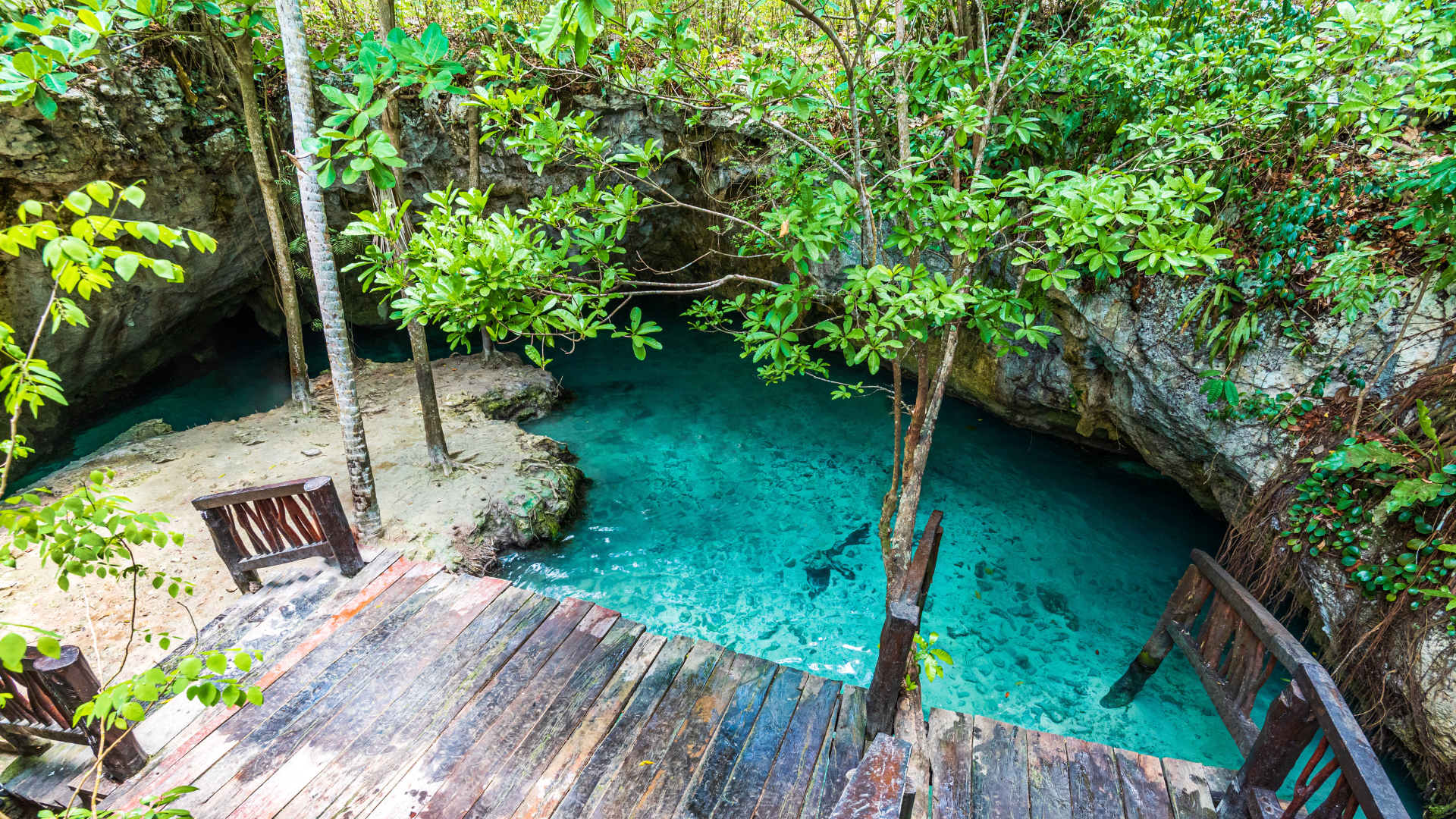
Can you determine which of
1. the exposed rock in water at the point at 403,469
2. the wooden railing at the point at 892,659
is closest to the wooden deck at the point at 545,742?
the wooden railing at the point at 892,659

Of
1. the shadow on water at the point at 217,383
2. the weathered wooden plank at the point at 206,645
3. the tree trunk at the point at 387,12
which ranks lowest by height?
the shadow on water at the point at 217,383

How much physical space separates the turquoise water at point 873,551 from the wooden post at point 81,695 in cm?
320

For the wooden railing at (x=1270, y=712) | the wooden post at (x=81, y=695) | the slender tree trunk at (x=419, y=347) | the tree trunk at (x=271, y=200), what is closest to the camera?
the wooden railing at (x=1270, y=712)

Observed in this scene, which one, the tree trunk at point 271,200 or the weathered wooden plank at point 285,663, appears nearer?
the weathered wooden plank at point 285,663

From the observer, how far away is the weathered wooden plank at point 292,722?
9.88 feet

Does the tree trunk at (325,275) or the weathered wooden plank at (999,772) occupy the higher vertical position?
the tree trunk at (325,275)

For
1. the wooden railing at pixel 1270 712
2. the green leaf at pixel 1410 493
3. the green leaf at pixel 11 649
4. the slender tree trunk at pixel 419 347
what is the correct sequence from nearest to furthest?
the green leaf at pixel 11 649
the wooden railing at pixel 1270 712
the green leaf at pixel 1410 493
the slender tree trunk at pixel 419 347

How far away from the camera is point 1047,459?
26.3 ft

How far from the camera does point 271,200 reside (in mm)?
7117

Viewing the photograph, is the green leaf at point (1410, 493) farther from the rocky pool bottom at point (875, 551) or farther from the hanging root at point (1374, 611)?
the rocky pool bottom at point (875, 551)

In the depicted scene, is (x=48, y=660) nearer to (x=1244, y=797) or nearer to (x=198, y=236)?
(x=198, y=236)

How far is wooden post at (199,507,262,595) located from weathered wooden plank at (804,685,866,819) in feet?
13.2

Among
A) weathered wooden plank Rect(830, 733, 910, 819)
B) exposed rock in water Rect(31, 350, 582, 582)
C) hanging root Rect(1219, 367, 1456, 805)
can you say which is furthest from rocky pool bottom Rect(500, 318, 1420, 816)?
weathered wooden plank Rect(830, 733, 910, 819)

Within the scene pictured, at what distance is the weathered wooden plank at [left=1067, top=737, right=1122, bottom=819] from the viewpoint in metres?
2.99
